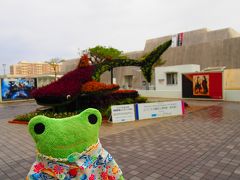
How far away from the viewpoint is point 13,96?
22109 mm

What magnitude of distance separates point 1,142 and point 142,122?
5528 mm

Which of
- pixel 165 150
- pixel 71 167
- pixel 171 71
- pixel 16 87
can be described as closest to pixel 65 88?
pixel 165 150

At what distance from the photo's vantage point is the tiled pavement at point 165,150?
171 inches

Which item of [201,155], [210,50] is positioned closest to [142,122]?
[201,155]

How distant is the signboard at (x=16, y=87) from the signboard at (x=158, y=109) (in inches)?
658

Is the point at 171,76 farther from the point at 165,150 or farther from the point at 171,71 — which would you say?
the point at 165,150

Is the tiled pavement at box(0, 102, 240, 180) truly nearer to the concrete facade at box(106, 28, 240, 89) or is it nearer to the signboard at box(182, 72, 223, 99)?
the signboard at box(182, 72, 223, 99)

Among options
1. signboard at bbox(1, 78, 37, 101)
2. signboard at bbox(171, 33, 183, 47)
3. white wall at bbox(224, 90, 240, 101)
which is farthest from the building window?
signboard at bbox(171, 33, 183, 47)

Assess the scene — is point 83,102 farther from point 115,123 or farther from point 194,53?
point 194,53

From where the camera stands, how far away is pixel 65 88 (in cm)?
1092

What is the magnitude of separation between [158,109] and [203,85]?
8.68 meters

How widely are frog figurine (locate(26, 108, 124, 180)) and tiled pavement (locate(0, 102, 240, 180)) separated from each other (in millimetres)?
2061

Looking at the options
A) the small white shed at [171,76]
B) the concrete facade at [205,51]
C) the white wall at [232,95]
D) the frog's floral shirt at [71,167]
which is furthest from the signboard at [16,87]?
the concrete facade at [205,51]

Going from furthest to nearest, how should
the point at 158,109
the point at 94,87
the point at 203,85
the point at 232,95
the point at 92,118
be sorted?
the point at 203,85
the point at 232,95
the point at 94,87
the point at 158,109
the point at 92,118
